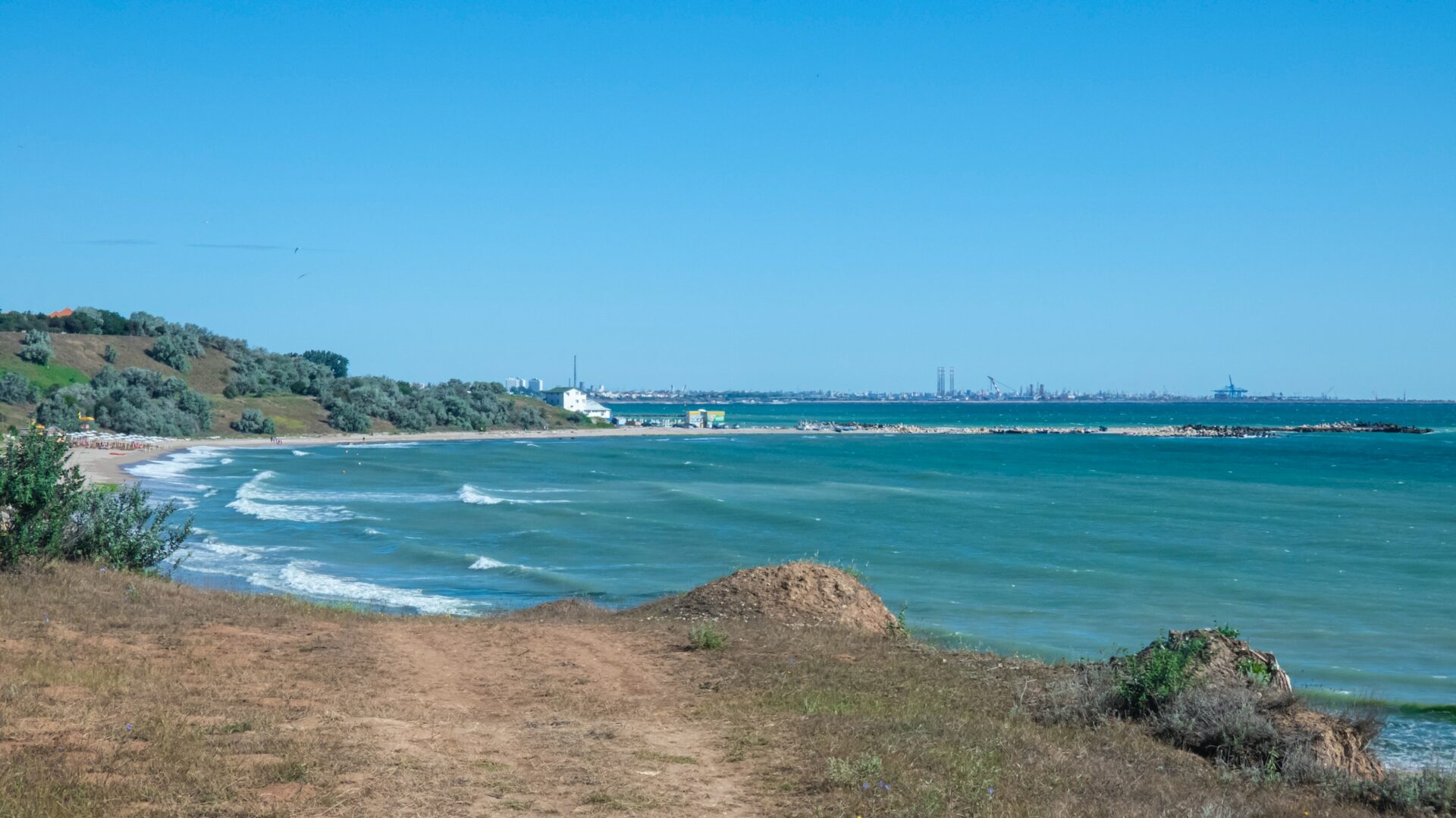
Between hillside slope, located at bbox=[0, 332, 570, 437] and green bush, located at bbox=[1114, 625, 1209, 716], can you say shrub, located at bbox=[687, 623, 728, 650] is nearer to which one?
green bush, located at bbox=[1114, 625, 1209, 716]

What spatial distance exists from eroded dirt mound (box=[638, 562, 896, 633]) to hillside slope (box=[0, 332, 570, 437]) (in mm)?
92153

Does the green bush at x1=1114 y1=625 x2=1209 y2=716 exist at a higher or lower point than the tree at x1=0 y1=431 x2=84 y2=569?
lower

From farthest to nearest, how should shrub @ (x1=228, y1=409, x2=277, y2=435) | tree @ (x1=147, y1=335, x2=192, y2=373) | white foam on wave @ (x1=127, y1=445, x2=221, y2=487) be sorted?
tree @ (x1=147, y1=335, x2=192, y2=373) → shrub @ (x1=228, y1=409, x2=277, y2=435) → white foam on wave @ (x1=127, y1=445, x2=221, y2=487)

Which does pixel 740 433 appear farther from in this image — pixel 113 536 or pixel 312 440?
pixel 113 536

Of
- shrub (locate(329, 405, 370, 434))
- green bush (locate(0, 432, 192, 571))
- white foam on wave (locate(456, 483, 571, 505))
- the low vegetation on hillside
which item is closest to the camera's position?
green bush (locate(0, 432, 192, 571))

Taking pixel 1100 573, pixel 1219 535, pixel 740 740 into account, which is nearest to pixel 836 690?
pixel 740 740

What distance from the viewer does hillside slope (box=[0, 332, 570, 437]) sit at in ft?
325

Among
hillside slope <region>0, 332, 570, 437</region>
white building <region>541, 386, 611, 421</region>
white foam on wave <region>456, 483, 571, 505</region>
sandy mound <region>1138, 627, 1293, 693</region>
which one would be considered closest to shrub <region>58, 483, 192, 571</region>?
sandy mound <region>1138, 627, 1293, 693</region>

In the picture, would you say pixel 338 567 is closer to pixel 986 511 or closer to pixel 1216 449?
pixel 986 511

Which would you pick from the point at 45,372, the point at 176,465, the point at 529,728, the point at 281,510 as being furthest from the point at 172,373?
the point at 529,728

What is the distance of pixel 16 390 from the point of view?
85.3 meters

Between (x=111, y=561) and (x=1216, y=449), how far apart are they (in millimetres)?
106705

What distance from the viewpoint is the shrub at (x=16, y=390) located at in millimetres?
84625

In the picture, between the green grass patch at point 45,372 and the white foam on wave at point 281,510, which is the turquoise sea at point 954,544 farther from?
the green grass patch at point 45,372
